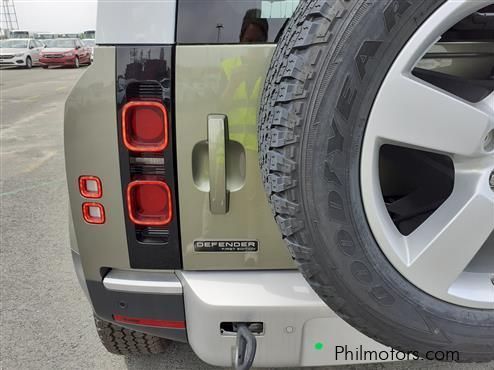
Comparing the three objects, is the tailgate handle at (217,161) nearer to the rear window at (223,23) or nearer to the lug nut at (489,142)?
the rear window at (223,23)

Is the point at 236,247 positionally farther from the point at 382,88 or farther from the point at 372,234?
the point at 382,88

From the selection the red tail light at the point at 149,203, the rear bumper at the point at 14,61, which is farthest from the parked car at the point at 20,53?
the red tail light at the point at 149,203

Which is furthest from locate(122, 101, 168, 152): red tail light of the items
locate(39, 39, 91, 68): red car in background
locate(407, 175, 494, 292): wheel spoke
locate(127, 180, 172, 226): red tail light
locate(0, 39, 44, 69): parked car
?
locate(0, 39, 44, 69): parked car

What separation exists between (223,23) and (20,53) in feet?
82.9

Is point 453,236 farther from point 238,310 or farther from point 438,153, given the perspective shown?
point 238,310

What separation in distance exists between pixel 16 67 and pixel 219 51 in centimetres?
2685

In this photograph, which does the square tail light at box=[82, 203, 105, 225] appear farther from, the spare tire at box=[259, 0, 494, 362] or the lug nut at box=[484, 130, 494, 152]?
the lug nut at box=[484, 130, 494, 152]

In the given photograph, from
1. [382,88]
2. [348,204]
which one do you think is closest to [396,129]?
[382,88]

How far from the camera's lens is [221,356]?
1.72m

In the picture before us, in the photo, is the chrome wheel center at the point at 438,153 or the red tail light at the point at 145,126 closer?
the chrome wheel center at the point at 438,153

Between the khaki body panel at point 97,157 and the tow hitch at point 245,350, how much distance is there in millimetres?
491

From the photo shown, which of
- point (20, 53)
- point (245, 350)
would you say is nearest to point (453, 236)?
point (245, 350)

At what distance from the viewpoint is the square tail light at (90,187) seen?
5.37 feet

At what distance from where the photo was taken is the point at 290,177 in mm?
1266
